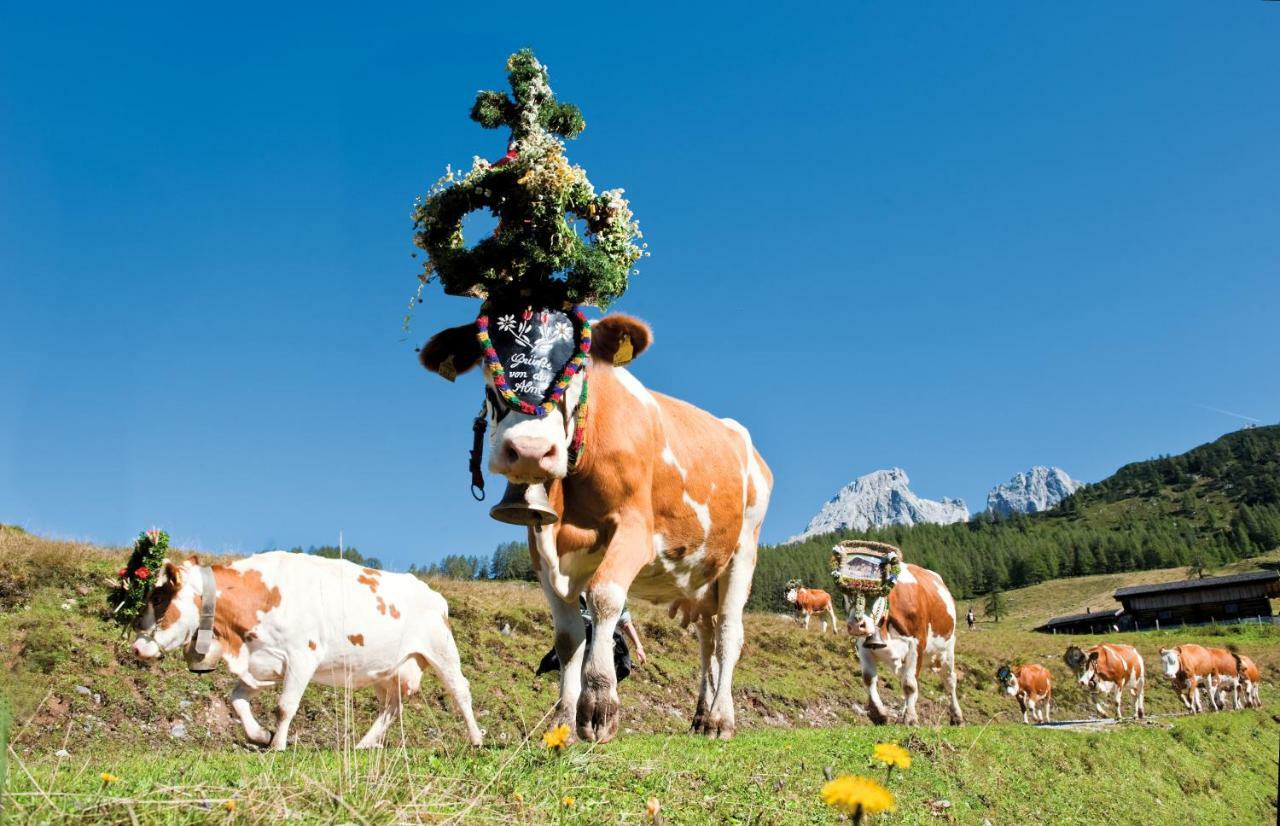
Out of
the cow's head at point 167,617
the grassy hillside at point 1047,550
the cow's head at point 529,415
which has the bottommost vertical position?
the cow's head at point 167,617

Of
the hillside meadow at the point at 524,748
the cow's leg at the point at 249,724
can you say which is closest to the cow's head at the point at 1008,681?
the hillside meadow at the point at 524,748

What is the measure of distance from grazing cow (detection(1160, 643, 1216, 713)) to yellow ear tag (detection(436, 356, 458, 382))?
87.9ft

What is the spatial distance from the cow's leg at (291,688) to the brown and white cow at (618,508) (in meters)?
3.75

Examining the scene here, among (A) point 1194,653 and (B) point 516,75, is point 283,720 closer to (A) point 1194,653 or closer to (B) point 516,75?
(B) point 516,75

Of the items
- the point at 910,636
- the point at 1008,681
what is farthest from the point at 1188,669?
the point at 910,636

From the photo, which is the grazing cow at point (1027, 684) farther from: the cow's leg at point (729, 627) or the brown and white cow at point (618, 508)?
the brown and white cow at point (618, 508)

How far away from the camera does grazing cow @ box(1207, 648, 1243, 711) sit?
27.9 metres

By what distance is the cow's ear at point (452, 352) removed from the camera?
6.31 m

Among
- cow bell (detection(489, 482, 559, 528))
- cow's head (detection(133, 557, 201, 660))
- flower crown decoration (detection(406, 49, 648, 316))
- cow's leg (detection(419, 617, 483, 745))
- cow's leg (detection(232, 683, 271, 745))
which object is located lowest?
cow's leg (detection(232, 683, 271, 745))

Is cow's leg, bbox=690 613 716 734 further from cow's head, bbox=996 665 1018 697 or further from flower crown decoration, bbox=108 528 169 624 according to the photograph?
cow's head, bbox=996 665 1018 697

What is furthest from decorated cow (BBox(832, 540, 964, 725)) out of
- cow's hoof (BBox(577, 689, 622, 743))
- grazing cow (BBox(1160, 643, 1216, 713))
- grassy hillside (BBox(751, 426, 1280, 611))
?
grassy hillside (BBox(751, 426, 1280, 611))

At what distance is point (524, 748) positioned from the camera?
462 cm

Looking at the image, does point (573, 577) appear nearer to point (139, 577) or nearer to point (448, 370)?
point (448, 370)

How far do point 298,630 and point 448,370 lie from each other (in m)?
4.29
